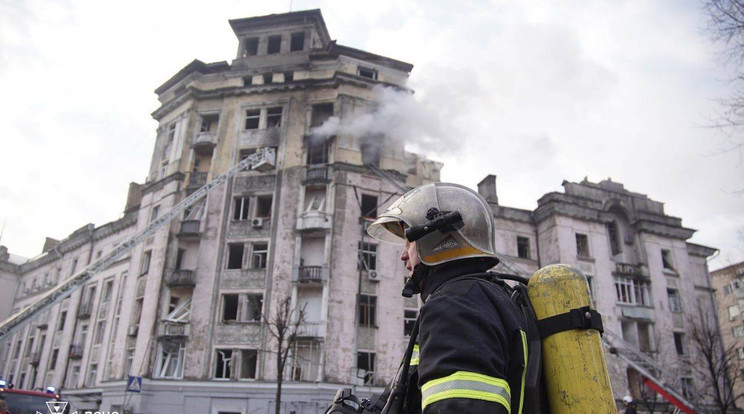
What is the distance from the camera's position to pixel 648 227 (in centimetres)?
3444

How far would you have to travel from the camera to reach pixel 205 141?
106ft

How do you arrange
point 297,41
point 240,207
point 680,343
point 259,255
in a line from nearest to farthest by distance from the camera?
point 259,255
point 240,207
point 680,343
point 297,41

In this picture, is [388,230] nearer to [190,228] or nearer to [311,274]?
[311,274]

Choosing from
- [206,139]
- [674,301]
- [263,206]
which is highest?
[206,139]

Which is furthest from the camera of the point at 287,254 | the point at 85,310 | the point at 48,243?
the point at 48,243

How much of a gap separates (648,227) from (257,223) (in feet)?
83.7

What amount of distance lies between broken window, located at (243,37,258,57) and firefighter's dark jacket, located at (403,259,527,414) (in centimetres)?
3685

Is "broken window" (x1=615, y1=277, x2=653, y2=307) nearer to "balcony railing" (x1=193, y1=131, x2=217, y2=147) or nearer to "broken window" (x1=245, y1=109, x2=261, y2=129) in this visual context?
"broken window" (x1=245, y1=109, x2=261, y2=129)

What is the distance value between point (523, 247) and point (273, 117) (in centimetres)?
1826

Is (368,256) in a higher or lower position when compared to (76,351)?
higher

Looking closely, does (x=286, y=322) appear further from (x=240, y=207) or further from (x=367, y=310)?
(x=240, y=207)

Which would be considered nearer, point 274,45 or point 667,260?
point 667,260

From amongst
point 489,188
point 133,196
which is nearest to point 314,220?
point 489,188

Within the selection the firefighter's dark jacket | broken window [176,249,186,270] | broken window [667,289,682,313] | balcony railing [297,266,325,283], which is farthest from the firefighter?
broken window [667,289,682,313]
